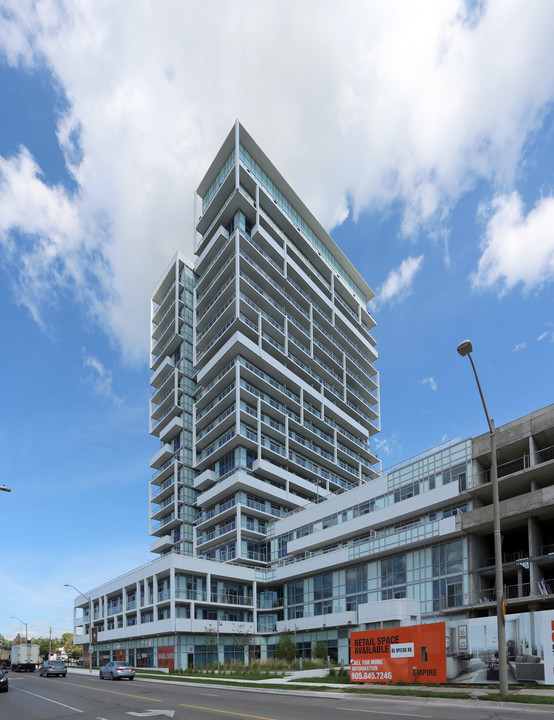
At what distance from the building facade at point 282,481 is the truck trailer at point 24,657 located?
8.01m

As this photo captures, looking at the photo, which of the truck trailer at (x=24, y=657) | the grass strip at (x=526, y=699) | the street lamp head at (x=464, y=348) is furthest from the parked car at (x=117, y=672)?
the street lamp head at (x=464, y=348)

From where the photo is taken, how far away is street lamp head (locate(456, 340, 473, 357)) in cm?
1866

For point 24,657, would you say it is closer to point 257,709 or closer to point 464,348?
point 257,709

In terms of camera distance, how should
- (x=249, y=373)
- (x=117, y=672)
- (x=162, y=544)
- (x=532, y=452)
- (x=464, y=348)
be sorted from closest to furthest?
(x=464, y=348), (x=532, y=452), (x=117, y=672), (x=249, y=373), (x=162, y=544)

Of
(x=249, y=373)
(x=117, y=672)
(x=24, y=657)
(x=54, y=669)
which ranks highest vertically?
(x=249, y=373)

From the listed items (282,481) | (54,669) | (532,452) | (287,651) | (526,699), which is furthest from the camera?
(282,481)

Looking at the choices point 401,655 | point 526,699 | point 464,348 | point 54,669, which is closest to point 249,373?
point 54,669

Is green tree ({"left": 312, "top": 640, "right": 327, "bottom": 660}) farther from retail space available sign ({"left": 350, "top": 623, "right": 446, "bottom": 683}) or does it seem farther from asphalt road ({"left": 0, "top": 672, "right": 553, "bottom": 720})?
asphalt road ({"left": 0, "top": 672, "right": 553, "bottom": 720})

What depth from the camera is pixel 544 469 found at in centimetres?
3591

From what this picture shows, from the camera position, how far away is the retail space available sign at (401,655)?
23.3 meters

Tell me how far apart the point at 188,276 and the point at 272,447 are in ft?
115

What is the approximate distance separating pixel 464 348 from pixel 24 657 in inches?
2530

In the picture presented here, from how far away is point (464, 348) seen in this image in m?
18.8

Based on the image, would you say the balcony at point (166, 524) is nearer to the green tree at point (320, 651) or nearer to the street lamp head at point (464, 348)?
the green tree at point (320, 651)
